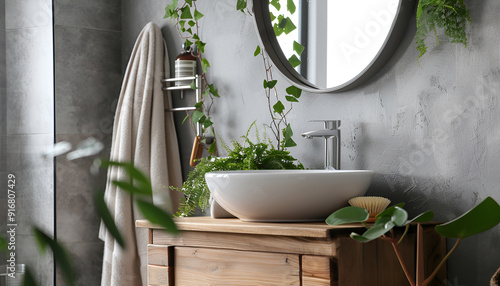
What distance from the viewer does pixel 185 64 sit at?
2.16 metres

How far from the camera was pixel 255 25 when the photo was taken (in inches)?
75.6

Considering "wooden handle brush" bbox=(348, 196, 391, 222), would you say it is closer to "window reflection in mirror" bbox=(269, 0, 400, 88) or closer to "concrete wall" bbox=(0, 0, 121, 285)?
"window reflection in mirror" bbox=(269, 0, 400, 88)

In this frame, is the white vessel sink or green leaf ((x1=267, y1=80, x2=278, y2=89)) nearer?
the white vessel sink

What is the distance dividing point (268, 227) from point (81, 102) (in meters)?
1.32

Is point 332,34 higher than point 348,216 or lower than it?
higher

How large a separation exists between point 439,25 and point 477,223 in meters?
0.56

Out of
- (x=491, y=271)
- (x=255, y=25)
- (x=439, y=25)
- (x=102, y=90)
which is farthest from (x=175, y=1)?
(x=491, y=271)

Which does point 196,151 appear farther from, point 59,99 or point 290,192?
point 290,192

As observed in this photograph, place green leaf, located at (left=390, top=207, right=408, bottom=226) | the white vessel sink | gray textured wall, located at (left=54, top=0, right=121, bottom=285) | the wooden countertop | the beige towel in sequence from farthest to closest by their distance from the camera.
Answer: gray textured wall, located at (left=54, top=0, right=121, bottom=285) → the beige towel → the white vessel sink → the wooden countertop → green leaf, located at (left=390, top=207, right=408, bottom=226)

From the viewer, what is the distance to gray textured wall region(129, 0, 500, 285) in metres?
1.43

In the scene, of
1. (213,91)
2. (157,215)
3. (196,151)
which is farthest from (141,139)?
(157,215)

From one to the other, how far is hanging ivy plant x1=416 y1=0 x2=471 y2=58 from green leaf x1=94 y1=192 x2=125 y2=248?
132 cm

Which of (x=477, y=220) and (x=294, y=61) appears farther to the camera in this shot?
Answer: (x=294, y=61)

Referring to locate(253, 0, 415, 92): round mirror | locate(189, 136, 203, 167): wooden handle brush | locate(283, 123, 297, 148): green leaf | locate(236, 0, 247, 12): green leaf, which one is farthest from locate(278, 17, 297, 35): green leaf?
locate(189, 136, 203, 167): wooden handle brush
